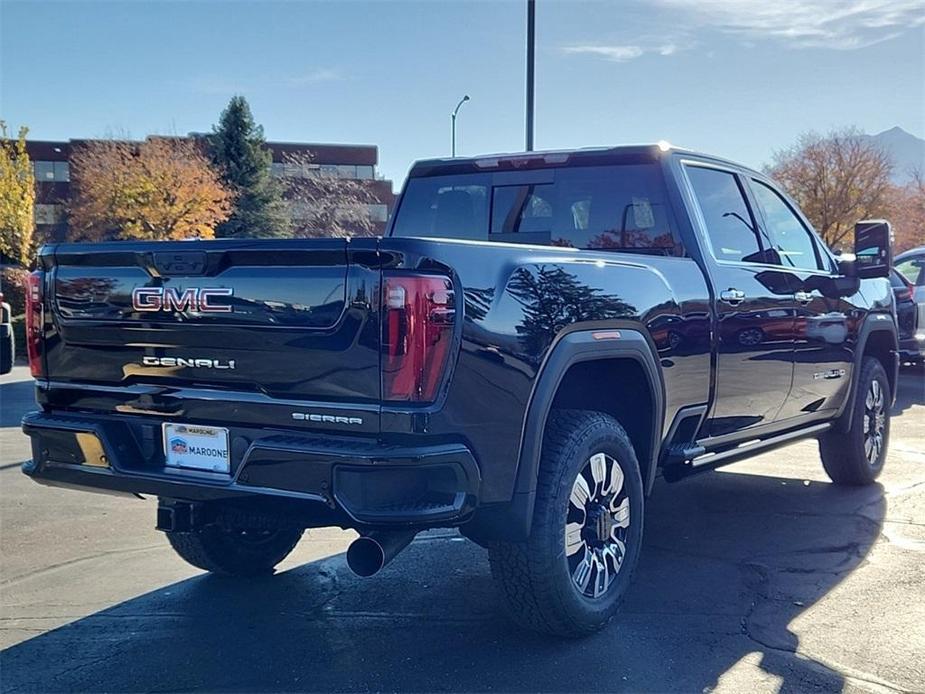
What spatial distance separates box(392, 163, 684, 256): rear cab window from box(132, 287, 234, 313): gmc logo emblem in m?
2.15

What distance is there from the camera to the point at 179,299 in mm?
3270

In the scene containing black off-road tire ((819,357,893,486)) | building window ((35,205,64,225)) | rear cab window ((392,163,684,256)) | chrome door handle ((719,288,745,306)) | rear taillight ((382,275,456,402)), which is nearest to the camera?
rear taillight ((382,275,456,402))

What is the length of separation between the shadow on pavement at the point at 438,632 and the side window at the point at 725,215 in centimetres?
165

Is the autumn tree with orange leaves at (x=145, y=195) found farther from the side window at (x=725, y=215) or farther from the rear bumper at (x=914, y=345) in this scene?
the side window at (x=725, y=215)

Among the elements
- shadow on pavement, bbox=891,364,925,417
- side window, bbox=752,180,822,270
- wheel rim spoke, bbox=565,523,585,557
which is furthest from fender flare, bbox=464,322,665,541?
shadow on pavement, bbox=891,364,925,417

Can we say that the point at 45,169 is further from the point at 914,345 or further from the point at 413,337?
the point at 413,337

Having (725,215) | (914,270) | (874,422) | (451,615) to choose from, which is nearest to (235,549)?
(451,615)

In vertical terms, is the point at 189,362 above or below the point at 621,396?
above

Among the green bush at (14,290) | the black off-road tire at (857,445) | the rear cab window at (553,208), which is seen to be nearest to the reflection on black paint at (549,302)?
the rear cab window at (553,208)

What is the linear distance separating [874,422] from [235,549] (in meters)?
4.57

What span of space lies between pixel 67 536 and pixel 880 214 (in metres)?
36.9

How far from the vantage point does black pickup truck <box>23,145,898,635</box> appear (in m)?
2.93

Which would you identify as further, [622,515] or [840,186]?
[840,186]

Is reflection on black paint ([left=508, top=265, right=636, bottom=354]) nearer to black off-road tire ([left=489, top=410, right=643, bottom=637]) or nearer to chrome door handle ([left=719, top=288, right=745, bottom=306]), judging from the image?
black off-road tire ([left=489, top=410, right=643, bottom=637])
